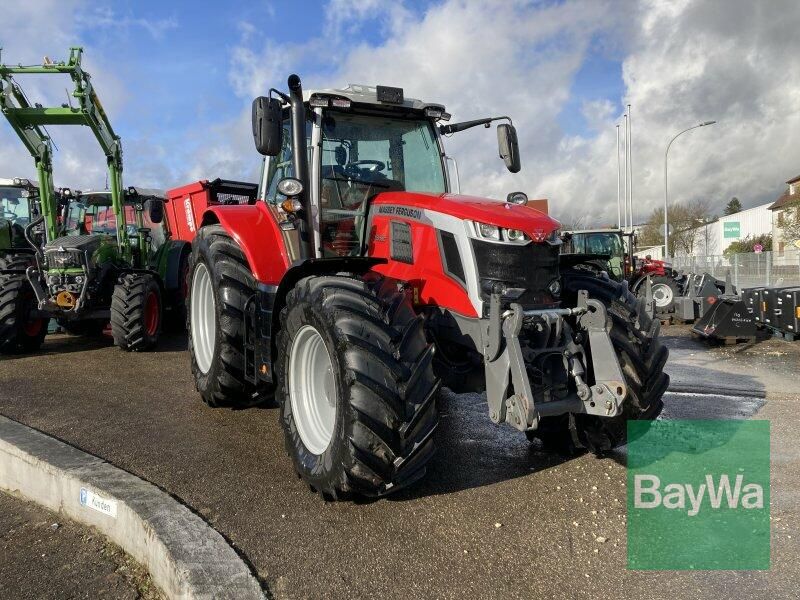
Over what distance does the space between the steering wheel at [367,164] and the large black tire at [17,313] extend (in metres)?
5.97

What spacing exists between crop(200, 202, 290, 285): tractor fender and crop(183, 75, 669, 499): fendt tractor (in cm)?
1

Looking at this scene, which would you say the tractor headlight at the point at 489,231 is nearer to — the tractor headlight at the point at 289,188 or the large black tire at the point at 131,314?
the tractor headlight at the point at 289,188

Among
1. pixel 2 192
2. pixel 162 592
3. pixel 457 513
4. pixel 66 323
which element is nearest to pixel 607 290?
pixel 457 513

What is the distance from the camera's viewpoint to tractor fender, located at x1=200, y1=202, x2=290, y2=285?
4828 mm

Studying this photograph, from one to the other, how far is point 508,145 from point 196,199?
A: 25.6 ft

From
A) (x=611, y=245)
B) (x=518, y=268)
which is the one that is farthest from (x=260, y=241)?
(x=611, y=245)

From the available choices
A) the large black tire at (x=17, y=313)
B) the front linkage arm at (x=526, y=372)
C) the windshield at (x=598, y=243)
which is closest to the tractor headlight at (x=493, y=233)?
the front linkage arm at (x=526, y=372)

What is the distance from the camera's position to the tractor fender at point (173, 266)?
1032 cm

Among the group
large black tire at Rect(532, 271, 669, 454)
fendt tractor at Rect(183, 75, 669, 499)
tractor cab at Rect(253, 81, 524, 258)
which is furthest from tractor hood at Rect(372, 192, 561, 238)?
large black tire at Rect(532, 271, 669, 454)

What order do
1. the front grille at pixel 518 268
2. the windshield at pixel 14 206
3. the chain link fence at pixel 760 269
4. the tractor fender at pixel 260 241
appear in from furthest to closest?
1. the chain link fence at pixel 760 269
2. the windshield at pixel 14 206
3. the tractor fender at pixel 260 241
4. the front grille at pixel 518 268

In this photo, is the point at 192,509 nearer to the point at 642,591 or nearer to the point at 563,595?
the point at 563,595

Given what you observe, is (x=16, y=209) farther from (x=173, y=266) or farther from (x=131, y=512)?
(x=131, y=512)

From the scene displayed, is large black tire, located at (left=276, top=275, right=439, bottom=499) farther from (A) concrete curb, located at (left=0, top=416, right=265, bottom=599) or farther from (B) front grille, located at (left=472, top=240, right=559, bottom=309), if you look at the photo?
(A) concrete curb, located at (left=0, top=416, right=265, bottom=599)

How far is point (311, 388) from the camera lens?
404 centimetres
